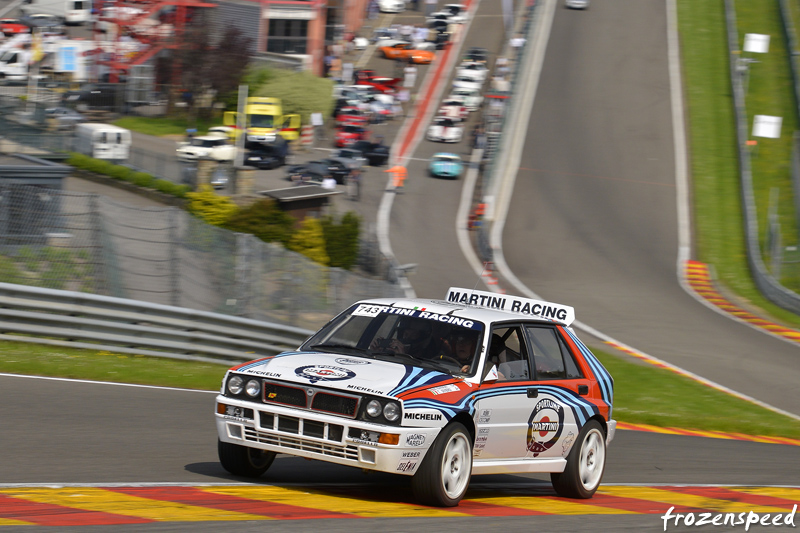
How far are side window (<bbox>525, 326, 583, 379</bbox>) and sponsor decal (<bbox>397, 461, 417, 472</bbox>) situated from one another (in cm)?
192

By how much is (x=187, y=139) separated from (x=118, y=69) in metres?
11.3

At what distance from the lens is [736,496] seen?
31.9 feet

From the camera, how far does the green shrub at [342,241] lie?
92.0ft

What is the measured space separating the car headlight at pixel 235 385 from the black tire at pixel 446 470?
1.47m

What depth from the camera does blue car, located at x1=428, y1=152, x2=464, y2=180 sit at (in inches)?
1772

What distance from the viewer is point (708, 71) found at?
5516 centimetres

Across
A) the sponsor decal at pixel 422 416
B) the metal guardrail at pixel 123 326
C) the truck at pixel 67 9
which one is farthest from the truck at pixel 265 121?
the sponsor decal at pixel 422 416

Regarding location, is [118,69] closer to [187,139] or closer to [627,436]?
[187,139]

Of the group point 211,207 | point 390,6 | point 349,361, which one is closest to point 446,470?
point 349,361

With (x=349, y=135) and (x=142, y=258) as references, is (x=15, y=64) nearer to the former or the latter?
(x=349, y=135)

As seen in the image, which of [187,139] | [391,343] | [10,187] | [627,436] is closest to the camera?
[391,343]

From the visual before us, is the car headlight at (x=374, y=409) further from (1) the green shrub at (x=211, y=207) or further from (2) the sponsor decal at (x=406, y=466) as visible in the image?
(1) the green shrub at (x=211, y=207)

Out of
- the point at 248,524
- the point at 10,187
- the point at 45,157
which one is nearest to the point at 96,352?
the point at 10,187

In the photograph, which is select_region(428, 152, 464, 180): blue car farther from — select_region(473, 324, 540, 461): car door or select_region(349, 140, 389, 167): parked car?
select_region(473, 324, 540, 461): car door
